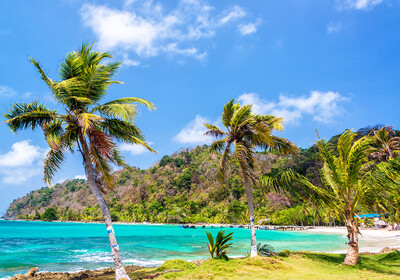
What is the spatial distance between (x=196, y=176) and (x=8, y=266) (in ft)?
345

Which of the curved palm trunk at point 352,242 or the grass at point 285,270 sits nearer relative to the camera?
the grass at point 285,270

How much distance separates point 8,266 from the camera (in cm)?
1680

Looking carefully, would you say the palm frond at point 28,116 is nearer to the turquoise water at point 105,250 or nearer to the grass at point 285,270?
the grass at point 285,270

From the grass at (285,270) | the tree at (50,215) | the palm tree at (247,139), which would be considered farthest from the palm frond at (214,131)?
the tree at (50,215)

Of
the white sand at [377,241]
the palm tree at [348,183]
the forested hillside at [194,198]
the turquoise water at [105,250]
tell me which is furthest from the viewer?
the forested hillside at [194,198]

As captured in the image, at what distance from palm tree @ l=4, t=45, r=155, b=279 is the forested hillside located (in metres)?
52.4

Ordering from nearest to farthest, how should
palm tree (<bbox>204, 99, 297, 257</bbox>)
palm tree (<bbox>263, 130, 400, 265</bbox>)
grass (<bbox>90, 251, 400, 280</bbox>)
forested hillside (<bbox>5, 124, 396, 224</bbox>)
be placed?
1. grass (<bbox>90, 251, 400, 280</bbox>)
2. palm tree (<bbox>263, 130, 400, 265</bbox>)
3. palm tree (<bbox>204, 99, 297, 257</bbox>)
4. forested hillside (<bbox>5, 124, 396, 224</bbox>)

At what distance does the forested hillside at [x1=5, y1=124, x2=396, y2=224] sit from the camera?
Result: 70188mm

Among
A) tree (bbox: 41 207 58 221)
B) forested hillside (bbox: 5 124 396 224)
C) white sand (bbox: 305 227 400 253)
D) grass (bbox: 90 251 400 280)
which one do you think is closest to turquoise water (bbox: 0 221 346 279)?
white sand (bbox: 305 227 400 253)

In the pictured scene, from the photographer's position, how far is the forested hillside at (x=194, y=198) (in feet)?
230

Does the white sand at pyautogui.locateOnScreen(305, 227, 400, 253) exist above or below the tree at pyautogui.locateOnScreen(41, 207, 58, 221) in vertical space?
above

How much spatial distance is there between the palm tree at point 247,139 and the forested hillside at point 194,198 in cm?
4850

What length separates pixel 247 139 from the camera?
1063cm

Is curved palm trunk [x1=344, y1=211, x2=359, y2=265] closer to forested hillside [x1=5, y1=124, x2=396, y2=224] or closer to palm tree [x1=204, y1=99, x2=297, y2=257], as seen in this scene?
palm tree [x1=204, y1=99, x2=297, y2=257]
